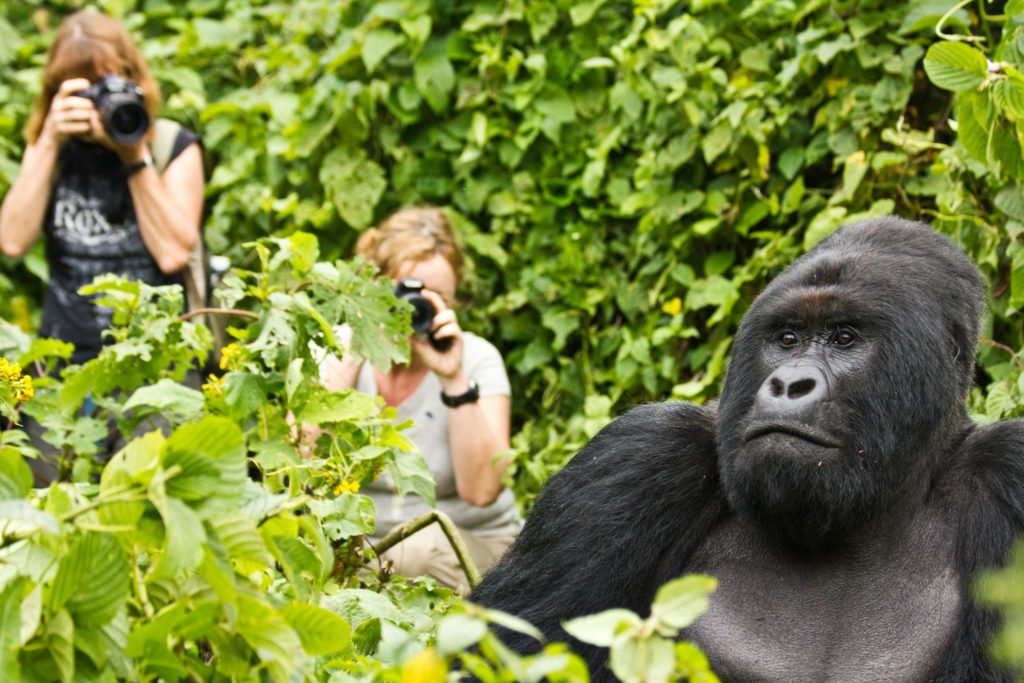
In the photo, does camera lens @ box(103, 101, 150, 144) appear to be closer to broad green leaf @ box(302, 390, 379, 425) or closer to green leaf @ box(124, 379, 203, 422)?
green leaf @ box(124, 379, 203, 422)

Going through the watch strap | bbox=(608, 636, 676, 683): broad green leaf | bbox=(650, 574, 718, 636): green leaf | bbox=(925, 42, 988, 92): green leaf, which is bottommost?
the watch strap

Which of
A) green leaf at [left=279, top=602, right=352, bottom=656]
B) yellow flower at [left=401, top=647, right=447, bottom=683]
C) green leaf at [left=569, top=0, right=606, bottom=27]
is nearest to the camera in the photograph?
yellow flower at [left=401, top=647, right=447, bottom=683]

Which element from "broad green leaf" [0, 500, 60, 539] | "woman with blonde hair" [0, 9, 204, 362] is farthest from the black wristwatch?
"broad green leaf" [0, 500, 60, 539]

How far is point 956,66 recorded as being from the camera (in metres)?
3.07

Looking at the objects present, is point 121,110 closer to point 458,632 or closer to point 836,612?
point 836,612

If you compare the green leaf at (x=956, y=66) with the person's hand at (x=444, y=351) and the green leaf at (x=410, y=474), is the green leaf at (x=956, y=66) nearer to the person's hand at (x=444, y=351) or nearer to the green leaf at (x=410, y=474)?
the green leaf at (x=410, y=474)

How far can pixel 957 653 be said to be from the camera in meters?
2.48

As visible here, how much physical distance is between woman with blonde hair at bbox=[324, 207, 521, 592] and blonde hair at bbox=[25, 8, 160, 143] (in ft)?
3.40

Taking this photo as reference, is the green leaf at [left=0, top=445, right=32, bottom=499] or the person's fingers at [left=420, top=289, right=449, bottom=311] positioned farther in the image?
the person's fingers at [left=420, top=289, right=449, bottom=311]

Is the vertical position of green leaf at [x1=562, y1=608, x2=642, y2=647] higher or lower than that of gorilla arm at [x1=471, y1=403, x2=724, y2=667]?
higher

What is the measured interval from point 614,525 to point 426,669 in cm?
141

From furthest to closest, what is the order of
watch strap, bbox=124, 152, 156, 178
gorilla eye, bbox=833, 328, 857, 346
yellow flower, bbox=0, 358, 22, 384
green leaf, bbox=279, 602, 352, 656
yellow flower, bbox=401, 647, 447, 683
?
1. watch strap, bbox=124, 152, 156, 178
2. gorilla eye, bbox=833, 328, 857, 346
3. yellow flower, bbox=0, 358, 22, 384
4. green leaf, bbox=279, 602, 352, 656
5. yellow flower, bbox=401, 647, 447, 683

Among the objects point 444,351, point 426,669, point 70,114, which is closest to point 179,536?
point 426,669

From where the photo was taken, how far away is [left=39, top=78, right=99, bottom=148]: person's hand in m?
4.70
